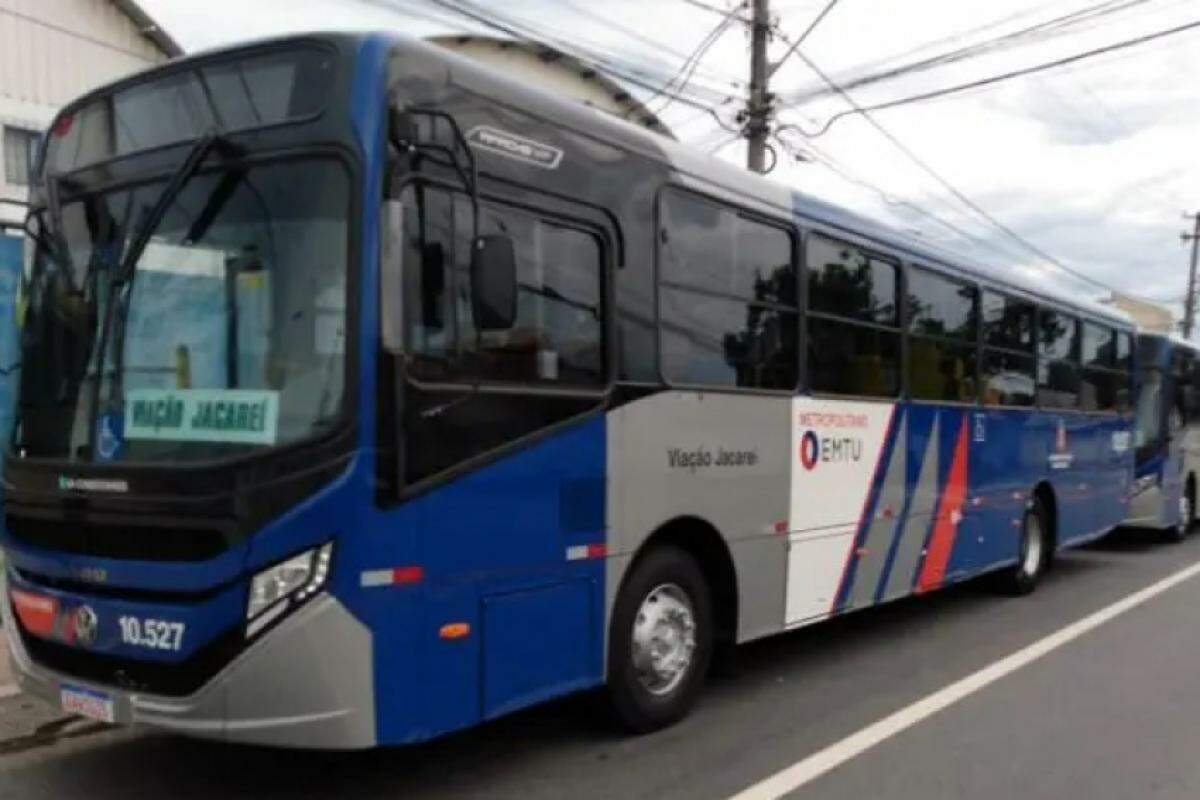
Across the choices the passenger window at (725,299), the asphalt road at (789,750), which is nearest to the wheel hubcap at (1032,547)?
the asphalt road at (789,750)

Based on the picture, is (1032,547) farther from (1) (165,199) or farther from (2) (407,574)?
(1) (165,199)

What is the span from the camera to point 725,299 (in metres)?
6.26

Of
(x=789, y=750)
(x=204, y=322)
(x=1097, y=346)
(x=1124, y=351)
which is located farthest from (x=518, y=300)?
(x=1124, y=351)

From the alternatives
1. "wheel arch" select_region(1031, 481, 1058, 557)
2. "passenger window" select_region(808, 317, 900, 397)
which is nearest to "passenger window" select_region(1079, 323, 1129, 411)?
"wheel arch" select_region(1031, 481, 1058, 557)

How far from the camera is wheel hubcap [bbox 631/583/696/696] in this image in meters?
5.64

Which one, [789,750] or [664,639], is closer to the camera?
[789,750]

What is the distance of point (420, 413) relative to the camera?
14.1ft

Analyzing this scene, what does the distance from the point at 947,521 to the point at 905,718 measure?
118 inches

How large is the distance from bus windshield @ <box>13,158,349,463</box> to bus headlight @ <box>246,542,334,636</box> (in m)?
0.43

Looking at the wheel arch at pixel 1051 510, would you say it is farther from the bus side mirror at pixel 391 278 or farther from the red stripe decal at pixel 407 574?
the bus side mirror at pixel 391 278

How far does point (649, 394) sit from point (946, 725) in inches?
95.3

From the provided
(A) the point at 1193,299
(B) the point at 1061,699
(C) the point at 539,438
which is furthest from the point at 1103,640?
(A) the point at 1193,299

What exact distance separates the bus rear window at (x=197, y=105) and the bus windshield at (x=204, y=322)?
211 millimetres

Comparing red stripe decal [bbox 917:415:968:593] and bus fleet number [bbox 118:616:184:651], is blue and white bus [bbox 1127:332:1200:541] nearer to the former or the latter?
red stripe decal [bbox 917:415:968:593]
